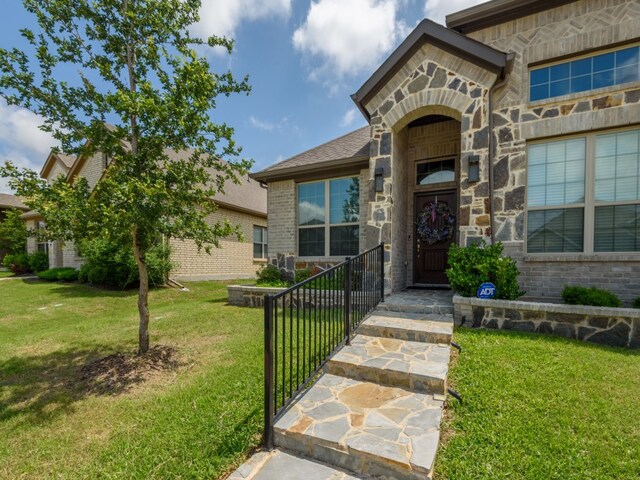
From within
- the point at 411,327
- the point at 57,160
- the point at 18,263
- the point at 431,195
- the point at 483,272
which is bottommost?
the point at 18,263

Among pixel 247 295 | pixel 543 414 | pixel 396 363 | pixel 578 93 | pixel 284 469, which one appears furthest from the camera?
pixel 247 295

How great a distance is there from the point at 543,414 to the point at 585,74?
19.0ft

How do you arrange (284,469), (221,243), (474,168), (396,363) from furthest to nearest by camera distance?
(221,243)
(474,168)
(396,363)
(284,469)

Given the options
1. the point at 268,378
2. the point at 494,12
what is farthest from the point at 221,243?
the point at 494,12

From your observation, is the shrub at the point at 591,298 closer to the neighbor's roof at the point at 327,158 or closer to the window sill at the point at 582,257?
the window sill at the point at 582,257

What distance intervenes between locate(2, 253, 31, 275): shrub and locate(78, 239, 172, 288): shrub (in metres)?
7.83

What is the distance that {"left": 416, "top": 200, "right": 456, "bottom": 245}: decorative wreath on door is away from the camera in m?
6.89

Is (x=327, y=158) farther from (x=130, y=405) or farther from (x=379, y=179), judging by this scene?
(x=130, y=405)

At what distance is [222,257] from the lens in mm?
12789

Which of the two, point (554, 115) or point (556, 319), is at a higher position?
point (554, 115)

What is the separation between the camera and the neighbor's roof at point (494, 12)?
5.60 metres

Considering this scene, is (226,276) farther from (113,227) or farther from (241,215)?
(113,227)

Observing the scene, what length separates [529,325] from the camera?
4.48 meters

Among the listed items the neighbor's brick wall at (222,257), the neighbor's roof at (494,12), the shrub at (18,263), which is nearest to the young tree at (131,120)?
the neighbor's roof at (494,12)
